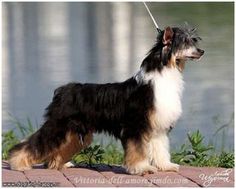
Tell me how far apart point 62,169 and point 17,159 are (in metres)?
0.45

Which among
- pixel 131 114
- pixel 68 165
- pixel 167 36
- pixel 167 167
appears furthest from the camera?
pixel 68 165

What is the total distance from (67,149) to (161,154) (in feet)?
3.03

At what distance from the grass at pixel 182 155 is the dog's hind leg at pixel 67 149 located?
302mm

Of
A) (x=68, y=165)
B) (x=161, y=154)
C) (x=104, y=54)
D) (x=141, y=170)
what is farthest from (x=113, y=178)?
(x=104, y=54)

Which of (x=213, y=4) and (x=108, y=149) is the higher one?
(x=213, y=4)

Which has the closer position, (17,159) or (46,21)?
(17,159)

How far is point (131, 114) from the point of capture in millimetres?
7266

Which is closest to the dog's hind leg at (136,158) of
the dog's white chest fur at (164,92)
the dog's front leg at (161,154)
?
the dog's front leg at (161,154)

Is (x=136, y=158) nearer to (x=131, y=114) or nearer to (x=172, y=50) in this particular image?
(x=131, y=114)

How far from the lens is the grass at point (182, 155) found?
8055 millimetres

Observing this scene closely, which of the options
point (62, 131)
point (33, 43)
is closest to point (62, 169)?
point (62, 131)

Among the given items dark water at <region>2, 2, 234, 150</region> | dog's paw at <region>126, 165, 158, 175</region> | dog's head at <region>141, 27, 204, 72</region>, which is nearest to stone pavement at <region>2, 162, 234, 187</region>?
dog's paw at <region>126, 165, 158, 175</region>

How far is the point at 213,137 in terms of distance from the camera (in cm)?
984

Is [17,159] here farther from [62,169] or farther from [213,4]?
[213,4]
